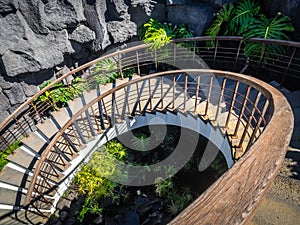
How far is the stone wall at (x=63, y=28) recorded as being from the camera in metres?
5.23

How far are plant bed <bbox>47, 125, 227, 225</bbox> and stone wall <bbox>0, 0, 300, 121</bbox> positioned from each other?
2619 millimetres

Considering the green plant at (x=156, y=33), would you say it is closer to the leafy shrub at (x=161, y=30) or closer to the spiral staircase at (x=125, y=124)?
the leafy shrub at (x=161, y=30)

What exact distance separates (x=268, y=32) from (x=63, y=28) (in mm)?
4807

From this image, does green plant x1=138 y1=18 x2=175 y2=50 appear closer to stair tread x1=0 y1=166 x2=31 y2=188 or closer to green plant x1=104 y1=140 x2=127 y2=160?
green plant x1=104 y1=140 x2=127 y2=160

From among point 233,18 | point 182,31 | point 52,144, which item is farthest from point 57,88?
point 233,18

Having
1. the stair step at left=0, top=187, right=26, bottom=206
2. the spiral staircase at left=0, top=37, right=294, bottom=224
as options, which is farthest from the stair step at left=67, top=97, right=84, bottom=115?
the stair step at left=0, top=187, right=26, bottom=206

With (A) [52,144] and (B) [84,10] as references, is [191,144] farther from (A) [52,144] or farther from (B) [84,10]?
(B) [84,10]

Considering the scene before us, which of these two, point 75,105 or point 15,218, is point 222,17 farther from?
point 15,218

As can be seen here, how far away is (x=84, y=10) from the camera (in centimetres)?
604

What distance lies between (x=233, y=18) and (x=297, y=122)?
120 inches

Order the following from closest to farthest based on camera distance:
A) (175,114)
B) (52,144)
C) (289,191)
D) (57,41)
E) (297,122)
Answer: (289,191) < (52,144) < (297,122) < (175,114) < (57,41)

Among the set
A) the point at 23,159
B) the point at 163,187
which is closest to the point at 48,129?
the point at 23,159

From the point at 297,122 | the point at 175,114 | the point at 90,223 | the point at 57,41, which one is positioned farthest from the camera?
the point at 57,41

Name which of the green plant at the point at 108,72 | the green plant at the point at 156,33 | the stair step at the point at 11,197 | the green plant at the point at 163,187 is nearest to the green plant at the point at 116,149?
the green plant at the point at 163,187
